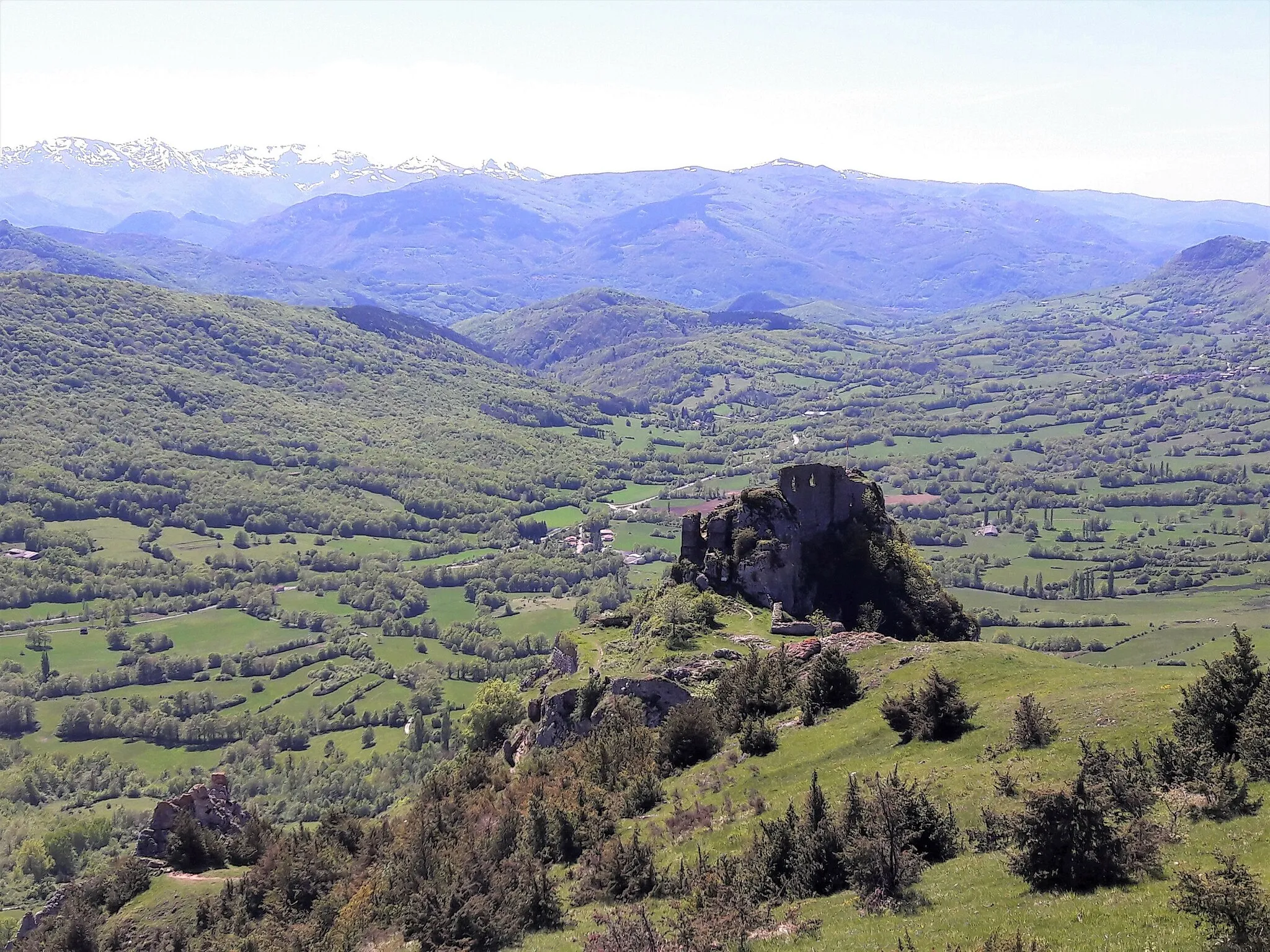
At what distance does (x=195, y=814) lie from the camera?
6034cm

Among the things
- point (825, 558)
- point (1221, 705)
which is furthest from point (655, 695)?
point (1221, 705)

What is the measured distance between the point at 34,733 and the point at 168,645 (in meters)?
33.7

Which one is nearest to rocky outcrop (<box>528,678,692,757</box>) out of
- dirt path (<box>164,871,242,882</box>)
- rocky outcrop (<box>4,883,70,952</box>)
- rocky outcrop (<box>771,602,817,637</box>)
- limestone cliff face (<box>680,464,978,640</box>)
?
Answer: rocky outcrop (<box>771,602,817,637</box>)

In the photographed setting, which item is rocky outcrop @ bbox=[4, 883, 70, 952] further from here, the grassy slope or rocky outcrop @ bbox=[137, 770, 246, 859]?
the grassy slope

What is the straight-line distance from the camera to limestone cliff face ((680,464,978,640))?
6994 centimetres

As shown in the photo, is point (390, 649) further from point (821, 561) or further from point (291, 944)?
point (291, 944)

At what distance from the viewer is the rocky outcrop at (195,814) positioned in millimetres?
58562

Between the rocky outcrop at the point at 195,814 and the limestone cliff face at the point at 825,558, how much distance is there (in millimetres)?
35340

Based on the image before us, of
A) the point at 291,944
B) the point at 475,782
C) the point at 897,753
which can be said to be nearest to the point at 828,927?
the point at 897,753

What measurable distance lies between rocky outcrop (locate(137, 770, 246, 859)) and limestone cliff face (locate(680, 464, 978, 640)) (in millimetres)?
35340

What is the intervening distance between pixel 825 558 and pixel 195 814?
45.6m

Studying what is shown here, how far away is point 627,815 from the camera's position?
138 ft

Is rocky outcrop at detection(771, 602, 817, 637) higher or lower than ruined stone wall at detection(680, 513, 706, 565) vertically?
lower

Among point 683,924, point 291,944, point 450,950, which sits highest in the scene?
point 683,924
